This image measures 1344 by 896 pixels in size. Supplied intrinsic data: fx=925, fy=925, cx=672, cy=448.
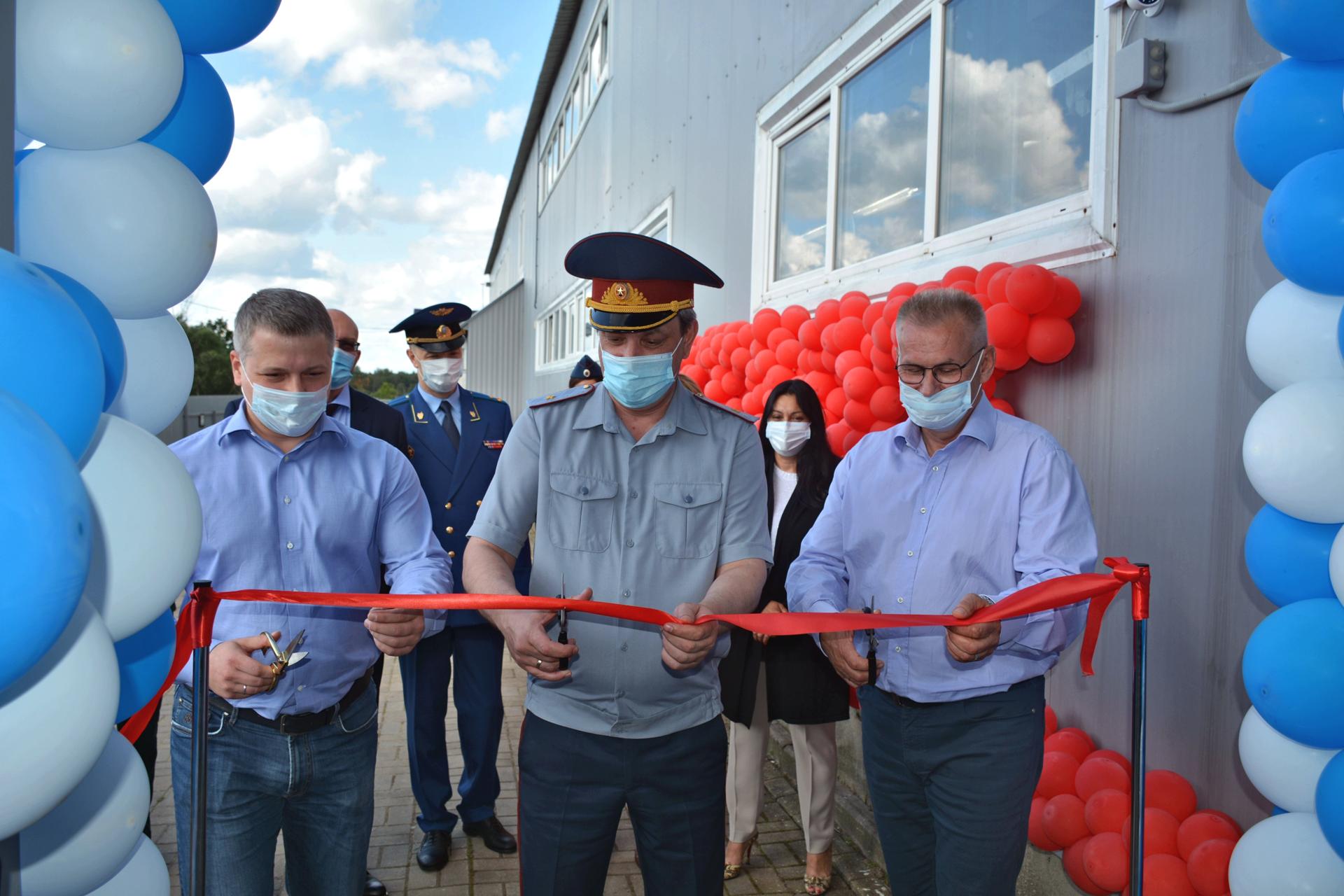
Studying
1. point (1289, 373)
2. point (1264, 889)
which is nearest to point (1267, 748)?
point (1264, 889)

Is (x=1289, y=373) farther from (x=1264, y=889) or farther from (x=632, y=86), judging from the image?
(x=632, y=86)

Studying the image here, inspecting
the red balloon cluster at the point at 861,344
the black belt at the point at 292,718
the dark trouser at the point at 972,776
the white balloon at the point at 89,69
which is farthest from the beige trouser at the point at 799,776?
the white balloon at the point at 89,69

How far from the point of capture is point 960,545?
2.37 meters

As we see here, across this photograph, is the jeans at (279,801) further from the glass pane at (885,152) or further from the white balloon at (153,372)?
the glass pane at (885,152)

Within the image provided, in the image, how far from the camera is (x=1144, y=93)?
2881mm

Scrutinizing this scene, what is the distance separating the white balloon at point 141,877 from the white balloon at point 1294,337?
2.39 meters

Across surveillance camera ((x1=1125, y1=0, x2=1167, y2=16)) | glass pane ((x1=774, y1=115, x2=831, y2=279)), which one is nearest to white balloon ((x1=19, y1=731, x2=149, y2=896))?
surveillance camera ((x1=1125, y1=0, x2=1167, y2=16))

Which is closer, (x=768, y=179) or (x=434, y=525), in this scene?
(x=434, y=525)

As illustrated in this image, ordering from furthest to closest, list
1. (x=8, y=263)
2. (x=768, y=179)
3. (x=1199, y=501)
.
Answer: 1. (x=768, y=179)
2. (x=1199, y=501)
3. (x=8, y=263)

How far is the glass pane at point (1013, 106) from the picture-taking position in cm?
341

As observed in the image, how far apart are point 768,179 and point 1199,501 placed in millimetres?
4637

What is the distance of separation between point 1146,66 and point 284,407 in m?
2.70

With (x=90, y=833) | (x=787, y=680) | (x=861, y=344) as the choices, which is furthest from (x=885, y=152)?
(x=90, y=833)

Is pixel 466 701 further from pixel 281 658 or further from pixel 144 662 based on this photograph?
pixel 144 662
